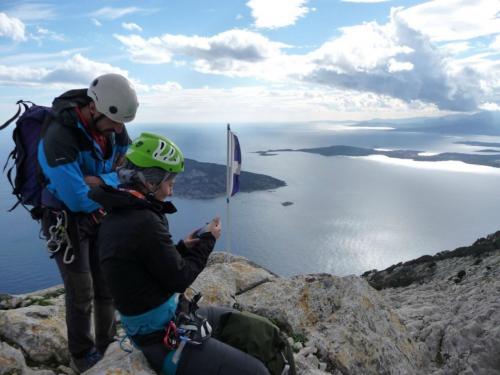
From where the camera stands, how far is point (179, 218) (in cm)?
16925

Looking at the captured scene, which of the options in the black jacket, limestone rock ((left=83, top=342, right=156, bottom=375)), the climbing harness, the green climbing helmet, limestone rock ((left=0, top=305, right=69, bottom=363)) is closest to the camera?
the black jacket

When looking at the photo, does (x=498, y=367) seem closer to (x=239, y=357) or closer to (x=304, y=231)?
(x=239, y=357)

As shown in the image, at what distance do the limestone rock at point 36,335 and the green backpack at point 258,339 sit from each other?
12.9 ft

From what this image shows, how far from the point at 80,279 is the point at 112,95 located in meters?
2.81

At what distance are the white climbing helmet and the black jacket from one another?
72.9 inches

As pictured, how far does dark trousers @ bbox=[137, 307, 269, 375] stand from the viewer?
451 centimetres

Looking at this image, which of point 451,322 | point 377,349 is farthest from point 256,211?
point 377,349

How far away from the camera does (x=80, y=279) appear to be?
600 cm

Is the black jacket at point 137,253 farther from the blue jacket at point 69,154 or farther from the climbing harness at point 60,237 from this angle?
the climbing harness at point 60,237

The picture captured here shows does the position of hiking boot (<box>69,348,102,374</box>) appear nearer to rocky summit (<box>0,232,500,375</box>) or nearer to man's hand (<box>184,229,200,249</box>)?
rocky summit (<box>0,232,500,375</box>)

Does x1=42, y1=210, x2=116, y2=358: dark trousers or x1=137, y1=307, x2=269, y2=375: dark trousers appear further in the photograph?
x1=42, y1=210, x2=116, y2=358: dark trousers

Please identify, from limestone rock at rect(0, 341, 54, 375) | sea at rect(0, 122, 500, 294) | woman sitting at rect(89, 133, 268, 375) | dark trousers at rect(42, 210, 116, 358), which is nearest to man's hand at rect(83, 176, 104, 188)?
dark trousers at rect(42, 210, 116, 358)

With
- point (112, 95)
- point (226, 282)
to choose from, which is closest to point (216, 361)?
point (112, 95)

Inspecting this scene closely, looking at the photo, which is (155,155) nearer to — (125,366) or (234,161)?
(125,366)
